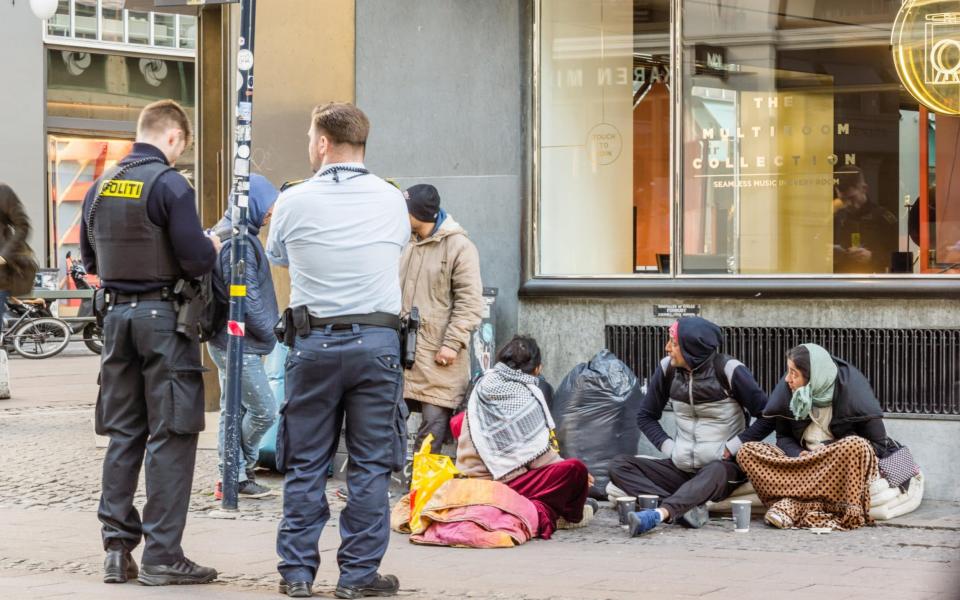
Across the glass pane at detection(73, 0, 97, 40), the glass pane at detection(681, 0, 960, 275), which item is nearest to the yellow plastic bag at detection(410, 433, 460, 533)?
the glass pane at detection(681, 0, 960, 275)

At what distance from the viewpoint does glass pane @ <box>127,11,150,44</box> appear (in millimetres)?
29188

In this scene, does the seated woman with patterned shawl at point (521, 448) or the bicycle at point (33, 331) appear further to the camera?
the bicycle at point (33, 331)

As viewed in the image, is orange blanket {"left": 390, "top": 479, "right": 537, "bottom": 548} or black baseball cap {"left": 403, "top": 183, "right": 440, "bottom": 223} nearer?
orange blanket {"left": 390, "top": 479, "right": 537, "bottom": 548}

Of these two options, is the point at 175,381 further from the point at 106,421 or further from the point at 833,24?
the point at 833,24

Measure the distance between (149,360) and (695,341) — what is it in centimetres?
308

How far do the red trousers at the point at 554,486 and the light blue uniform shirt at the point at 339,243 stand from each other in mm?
1832

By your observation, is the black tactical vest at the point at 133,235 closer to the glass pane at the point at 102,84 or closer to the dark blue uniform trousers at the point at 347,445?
the dark blue uniform trousers at the point at 347,445

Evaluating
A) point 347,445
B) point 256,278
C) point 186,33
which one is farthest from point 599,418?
point 186,33

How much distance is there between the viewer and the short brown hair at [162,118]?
5879 millimetres

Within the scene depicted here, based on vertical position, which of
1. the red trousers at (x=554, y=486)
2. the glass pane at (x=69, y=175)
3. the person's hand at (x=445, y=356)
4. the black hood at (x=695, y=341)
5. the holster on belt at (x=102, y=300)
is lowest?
the red trousers at (x=554, y=486)

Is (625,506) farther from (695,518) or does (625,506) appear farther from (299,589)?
(299,589)

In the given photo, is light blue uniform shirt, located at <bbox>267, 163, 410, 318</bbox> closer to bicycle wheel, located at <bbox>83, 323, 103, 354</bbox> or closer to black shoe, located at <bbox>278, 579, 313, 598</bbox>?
black shoe, located at <bbox>278, 579, 313, 598</bbox>

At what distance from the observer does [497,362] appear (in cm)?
739

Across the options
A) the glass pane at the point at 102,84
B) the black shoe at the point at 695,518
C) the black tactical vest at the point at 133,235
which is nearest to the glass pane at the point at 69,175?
the glass pane at the point at 102,84
